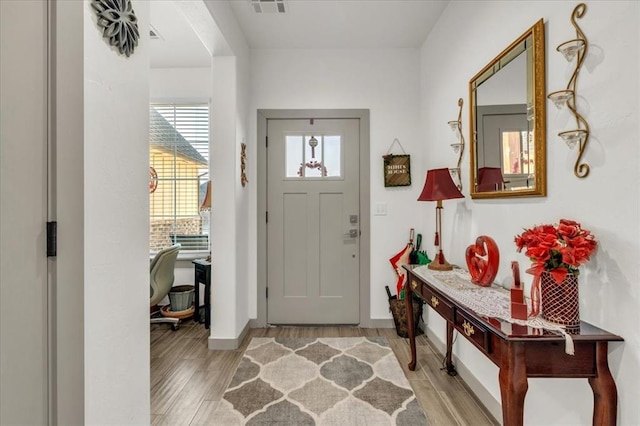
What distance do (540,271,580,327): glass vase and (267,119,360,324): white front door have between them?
2148mm

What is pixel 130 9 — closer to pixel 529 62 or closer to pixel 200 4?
pixel 200 4

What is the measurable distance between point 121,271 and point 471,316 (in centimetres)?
145

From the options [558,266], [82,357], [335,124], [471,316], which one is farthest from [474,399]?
[335,124]

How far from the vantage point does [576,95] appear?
132 cm

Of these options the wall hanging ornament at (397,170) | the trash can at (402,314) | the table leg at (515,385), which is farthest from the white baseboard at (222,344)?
the table leg at (515,385)

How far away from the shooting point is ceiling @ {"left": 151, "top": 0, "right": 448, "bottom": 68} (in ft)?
8.58

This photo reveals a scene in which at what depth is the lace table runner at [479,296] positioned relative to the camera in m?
1.22

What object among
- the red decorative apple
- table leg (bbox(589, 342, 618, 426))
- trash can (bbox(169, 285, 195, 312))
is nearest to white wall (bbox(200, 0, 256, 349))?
trash can (bbox(169, 285, 195, 312))

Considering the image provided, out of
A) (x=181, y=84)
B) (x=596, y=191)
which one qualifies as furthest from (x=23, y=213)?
(x=181, y=84)

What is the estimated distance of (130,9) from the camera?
1248 mm

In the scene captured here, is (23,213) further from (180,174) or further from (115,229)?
(180,174)

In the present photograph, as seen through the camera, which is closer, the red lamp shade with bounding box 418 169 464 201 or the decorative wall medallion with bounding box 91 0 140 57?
the decorative wall medallion with bounding box 91 0 140 57

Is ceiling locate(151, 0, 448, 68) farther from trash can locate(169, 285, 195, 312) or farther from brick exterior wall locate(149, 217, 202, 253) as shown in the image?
trash can locate(169, 285, 195, 312)

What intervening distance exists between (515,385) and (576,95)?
1.15m
